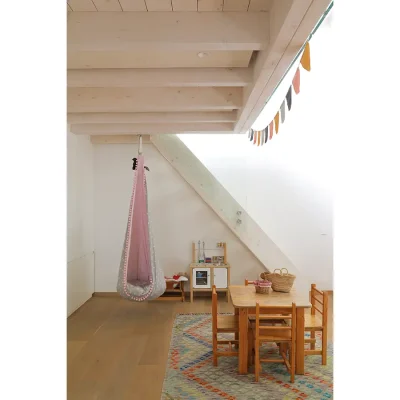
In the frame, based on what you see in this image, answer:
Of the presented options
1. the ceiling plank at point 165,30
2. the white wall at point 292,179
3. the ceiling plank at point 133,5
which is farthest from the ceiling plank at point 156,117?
the ceiling plank at point 133,5

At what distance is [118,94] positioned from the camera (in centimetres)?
400

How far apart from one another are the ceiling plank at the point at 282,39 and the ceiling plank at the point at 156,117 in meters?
1.10

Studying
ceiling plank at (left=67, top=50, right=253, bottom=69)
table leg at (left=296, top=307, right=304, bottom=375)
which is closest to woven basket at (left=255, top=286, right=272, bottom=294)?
table leg at (left=296, top=307, right=304, bottom=375)

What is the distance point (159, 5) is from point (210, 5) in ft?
0.92

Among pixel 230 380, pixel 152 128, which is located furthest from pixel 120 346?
pixel 152 128

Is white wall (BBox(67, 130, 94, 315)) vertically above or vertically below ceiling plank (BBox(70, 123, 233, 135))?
below

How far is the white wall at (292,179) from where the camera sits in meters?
6.63

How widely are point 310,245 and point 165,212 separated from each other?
2253mm

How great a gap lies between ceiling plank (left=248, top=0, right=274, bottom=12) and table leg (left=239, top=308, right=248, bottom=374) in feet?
7.20

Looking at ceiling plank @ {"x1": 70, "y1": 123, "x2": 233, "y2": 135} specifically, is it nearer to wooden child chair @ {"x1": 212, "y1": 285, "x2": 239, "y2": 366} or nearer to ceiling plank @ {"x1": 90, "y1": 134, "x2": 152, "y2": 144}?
ceiling plank @ {"x1": 90, "y1": 134, "x2": 152, "y2": 144}

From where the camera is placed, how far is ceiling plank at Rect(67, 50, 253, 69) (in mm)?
3027

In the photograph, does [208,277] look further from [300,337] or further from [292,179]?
[300,337]

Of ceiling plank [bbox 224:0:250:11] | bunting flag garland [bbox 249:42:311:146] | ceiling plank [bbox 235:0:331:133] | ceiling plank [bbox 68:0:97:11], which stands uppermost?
ceiling plank [bbox 224:0:250:11]
